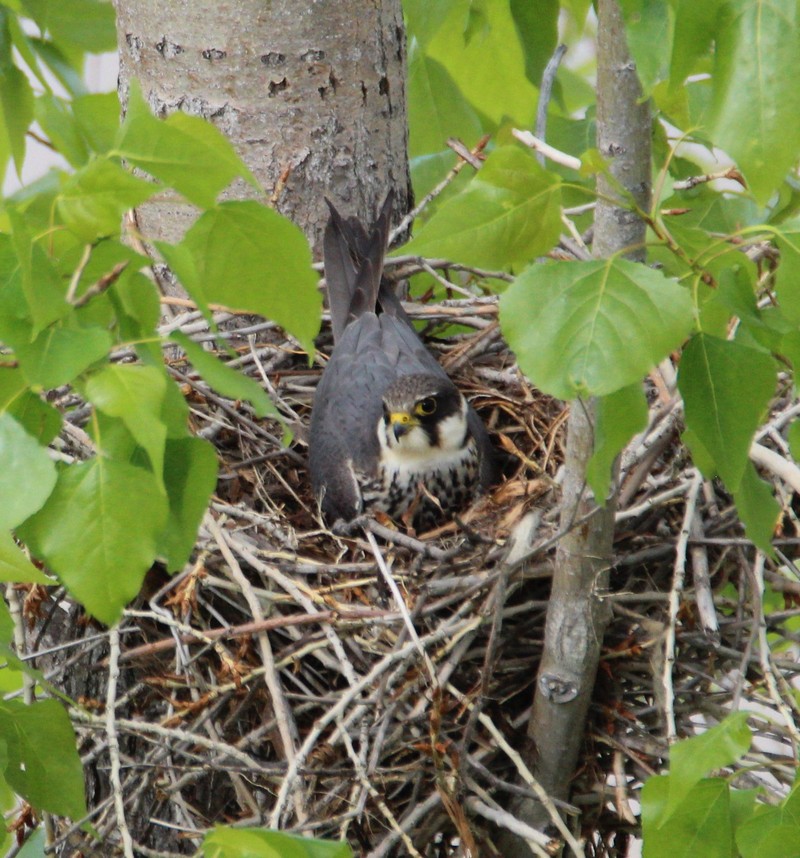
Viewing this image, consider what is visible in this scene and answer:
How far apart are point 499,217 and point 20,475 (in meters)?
0.65

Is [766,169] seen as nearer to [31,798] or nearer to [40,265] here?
[40,265]

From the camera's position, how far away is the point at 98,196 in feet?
4.17

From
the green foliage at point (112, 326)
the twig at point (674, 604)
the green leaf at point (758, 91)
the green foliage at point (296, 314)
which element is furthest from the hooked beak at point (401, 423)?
the green leaf at point (758, 91)

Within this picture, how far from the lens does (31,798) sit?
1759 mm

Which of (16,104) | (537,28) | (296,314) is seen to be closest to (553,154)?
(537,28)

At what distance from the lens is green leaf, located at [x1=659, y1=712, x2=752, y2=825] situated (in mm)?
1479

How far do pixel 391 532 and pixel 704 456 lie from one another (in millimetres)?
1316

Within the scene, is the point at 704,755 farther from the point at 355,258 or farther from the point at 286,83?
the point at 286,83

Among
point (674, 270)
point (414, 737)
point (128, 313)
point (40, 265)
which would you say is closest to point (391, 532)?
point (414, 737)

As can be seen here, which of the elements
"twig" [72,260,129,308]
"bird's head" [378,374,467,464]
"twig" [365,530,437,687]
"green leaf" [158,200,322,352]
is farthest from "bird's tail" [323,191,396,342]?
"twig" [72,260,129,308]

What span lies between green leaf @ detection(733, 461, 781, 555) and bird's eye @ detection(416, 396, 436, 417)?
1.58 metres

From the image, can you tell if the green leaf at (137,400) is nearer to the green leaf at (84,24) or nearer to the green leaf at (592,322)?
the green leaf at (592,322)

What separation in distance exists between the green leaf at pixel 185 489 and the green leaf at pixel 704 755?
0.72 m

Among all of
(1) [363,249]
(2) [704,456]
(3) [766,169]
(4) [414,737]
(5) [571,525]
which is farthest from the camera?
(1) [363,249]
